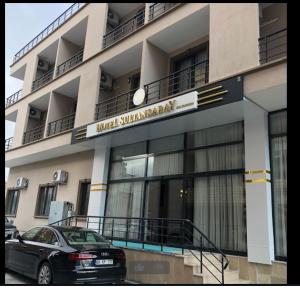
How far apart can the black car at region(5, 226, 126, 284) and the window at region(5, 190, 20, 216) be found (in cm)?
1284

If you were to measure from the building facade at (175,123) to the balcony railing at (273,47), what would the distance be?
42 millimetres

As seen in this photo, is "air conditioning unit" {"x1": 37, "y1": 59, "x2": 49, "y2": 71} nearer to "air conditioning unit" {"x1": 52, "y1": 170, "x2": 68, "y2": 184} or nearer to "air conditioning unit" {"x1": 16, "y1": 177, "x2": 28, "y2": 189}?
"air conditioning unit" {"x1": 16, "y1": 177, "x2": 28, "y2": 189}

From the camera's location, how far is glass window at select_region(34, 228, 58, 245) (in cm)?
747

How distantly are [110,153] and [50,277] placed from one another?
7.31 metres

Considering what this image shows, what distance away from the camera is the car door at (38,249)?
23.9 ft

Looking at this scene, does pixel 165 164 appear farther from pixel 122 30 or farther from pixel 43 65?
pixel 43 65

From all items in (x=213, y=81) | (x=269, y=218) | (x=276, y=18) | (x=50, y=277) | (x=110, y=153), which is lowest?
(x=50, y=277)

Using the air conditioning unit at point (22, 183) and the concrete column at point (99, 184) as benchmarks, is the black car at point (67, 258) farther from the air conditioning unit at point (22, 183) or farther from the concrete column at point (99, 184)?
the air conditioning unit at point (22, 183)

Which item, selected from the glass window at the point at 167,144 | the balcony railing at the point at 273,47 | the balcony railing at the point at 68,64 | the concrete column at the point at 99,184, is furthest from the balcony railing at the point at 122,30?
the balcony railing at the point at 273,47

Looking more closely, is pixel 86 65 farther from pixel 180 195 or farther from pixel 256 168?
pixel 256 168

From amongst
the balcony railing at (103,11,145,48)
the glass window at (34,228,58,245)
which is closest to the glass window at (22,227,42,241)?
the glass window at (34,228,58,245)

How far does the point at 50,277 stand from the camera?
22.3ft

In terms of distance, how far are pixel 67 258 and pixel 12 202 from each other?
15.9 meters
